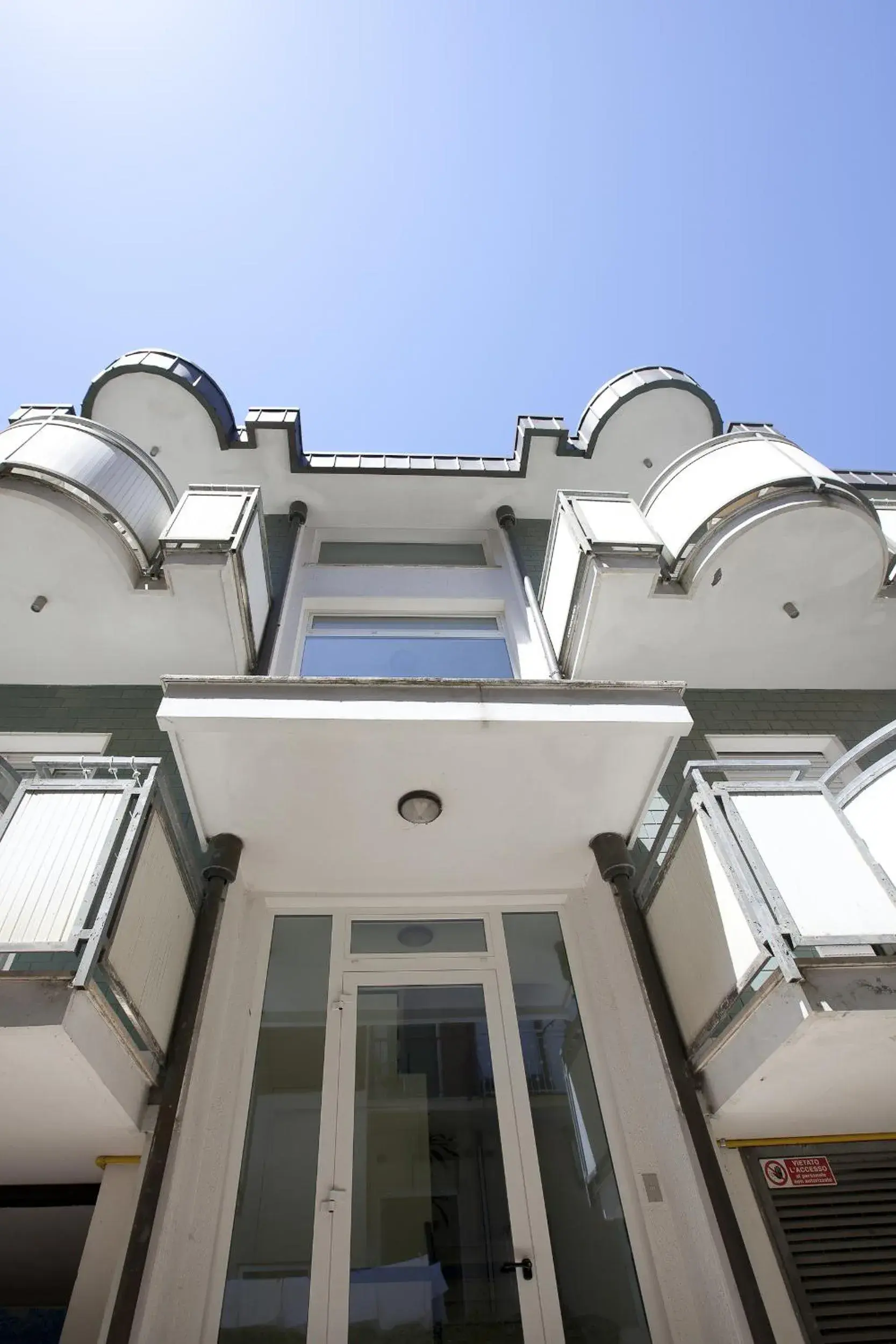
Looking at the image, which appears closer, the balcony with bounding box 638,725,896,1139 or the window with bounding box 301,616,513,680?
the balcony with bounding box 638,725,896,1139

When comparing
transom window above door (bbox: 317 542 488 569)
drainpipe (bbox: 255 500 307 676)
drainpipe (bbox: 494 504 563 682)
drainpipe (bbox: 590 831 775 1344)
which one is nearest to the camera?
drainpipe (bbox: 590 831 775 1344)

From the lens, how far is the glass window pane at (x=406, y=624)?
28.6 feet

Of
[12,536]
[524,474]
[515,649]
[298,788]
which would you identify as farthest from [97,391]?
[298,788]

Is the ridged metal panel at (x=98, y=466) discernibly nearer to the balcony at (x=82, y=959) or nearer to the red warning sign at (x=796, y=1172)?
the balcony at (x=82, y=959)

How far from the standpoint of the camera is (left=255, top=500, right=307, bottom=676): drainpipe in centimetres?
767

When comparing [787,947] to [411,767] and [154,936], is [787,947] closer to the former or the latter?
[411,767]

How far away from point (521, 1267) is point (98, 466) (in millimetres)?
7210

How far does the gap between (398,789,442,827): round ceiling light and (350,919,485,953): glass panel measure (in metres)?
0.96

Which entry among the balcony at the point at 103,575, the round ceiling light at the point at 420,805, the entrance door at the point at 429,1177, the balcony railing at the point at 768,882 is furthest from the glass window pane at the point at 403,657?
the balcony railing at the point at 768,882

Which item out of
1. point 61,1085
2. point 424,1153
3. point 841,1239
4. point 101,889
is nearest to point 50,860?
point 101,889

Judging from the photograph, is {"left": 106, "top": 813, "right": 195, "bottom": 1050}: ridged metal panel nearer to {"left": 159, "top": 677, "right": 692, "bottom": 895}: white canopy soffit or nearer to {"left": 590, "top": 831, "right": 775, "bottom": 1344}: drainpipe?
{"left": 159, "top": 677, "right": 692, "bottom": 895}: white canopy soffit

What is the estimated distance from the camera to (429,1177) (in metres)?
4.39

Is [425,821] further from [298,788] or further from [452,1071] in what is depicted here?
[452,1071]

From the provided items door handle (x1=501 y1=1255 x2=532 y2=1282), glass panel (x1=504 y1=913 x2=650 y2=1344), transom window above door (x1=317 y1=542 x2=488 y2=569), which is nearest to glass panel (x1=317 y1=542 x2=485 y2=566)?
transom window above door (x1=317 y1=542 x2=488 y2=569)
